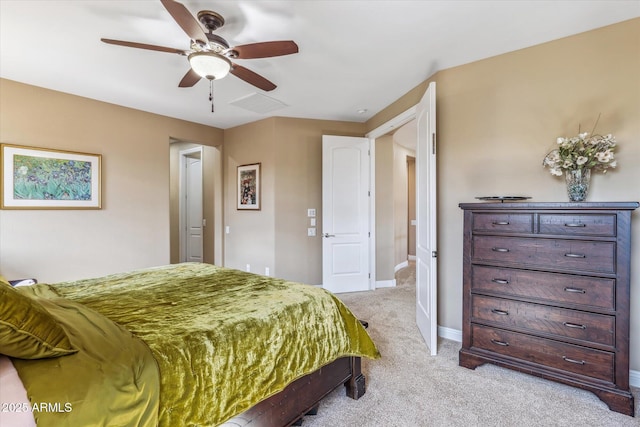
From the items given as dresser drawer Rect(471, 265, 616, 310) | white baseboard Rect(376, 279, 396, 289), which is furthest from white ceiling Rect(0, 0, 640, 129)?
white baseboard Rect(376, 279, 396, 289)

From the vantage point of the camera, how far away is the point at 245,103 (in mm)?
3730

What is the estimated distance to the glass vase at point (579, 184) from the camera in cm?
206

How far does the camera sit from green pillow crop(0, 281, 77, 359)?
2.73ft

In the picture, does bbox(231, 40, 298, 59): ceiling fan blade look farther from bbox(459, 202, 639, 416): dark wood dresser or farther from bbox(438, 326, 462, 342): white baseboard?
bbox(438, 326, 462, 342): white baseboard

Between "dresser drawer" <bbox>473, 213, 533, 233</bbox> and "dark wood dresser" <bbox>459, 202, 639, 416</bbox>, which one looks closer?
"dark wood dresser" <bbox>459, 202, 639, 416</bbox>

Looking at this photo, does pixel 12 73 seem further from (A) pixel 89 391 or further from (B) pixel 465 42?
(B) pixel 465 42

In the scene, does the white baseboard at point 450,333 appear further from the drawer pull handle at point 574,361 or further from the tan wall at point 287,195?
the tan wall at point 287,195

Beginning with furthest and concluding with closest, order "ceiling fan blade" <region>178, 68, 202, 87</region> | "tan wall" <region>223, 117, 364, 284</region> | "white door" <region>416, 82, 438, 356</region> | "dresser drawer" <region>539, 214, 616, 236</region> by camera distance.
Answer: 1. "tan wall" <region>223, 117, 364, 284</region>
2. "white door" <region>416, 82, 438, 356</region>
3. "ceiling fan blade" <region>178, 68, 202, 87</region>
4. "dresser drawer" <region>539, 214, 616, 236</region>

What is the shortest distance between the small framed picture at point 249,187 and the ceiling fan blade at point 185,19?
277 cm

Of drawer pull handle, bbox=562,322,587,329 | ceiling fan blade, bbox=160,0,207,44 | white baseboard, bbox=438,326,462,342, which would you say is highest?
ceiling fan blade, bbox=160,0,207,44

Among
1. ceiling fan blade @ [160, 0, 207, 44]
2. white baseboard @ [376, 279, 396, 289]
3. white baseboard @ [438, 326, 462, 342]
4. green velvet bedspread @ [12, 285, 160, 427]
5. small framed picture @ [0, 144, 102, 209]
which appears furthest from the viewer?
white baseboard @ [376, 279, 396, 289]

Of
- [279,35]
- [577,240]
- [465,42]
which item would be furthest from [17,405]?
[465,42]

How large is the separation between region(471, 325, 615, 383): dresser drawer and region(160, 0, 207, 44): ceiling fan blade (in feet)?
9.29

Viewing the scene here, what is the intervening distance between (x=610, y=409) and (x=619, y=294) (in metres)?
0.73
